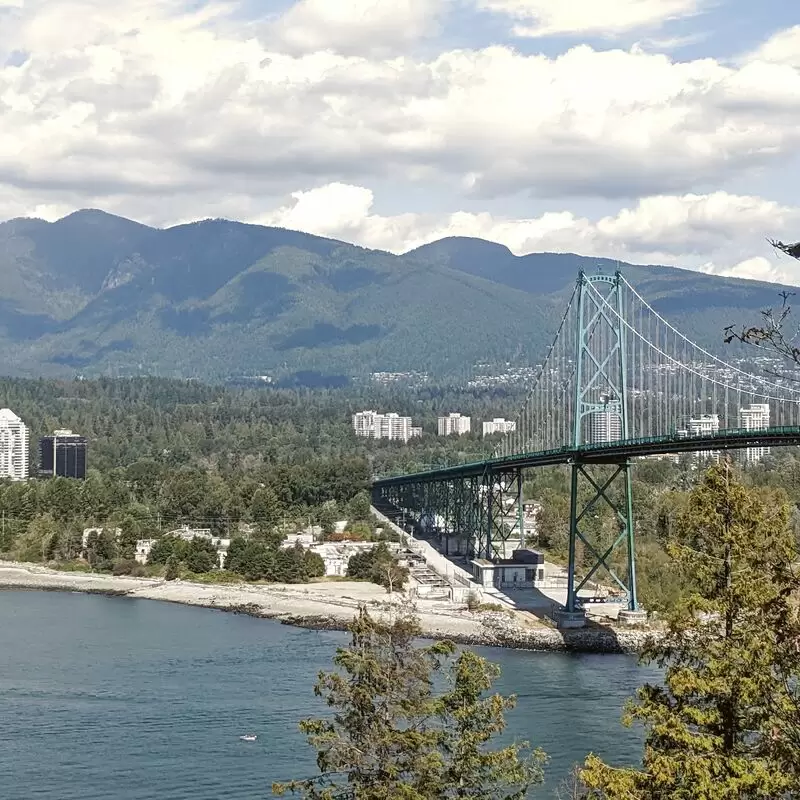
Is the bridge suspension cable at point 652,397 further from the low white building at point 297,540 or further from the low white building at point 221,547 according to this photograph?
the low white building at point 221,547

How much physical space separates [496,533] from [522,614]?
1702 centimetres

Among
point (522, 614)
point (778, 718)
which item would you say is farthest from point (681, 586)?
point (778, 718)

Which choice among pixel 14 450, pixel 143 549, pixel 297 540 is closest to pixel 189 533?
pixel 143 549

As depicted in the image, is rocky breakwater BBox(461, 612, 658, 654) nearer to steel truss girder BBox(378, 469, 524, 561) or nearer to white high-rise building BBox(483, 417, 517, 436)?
steel truss girder BBox(378, 469, 524, 561)

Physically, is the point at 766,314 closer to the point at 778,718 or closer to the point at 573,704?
the point at 778,718

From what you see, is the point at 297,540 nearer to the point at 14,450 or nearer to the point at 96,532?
the point at 96,532

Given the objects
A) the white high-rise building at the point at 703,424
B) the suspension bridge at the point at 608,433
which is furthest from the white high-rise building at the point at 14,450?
the white high-rise building at the point at 703,424

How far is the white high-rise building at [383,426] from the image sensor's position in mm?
125606

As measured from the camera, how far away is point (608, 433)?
50656mm

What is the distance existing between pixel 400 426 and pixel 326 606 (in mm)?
91530

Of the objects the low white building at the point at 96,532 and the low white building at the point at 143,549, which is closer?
the low white building at the point at 143,549

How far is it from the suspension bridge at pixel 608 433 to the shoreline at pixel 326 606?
5.98 feet

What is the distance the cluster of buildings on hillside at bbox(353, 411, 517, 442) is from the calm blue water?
84971mm

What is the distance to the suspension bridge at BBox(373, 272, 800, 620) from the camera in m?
33.0
